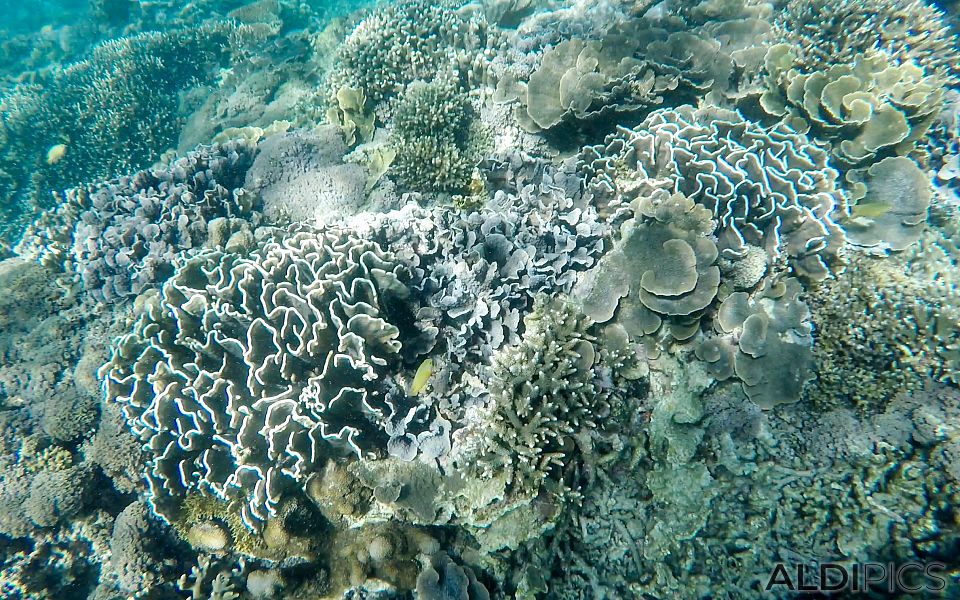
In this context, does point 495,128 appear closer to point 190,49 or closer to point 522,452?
→ point 522,452

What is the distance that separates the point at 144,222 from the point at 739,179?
25.7ft

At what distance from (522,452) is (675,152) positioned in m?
3.49

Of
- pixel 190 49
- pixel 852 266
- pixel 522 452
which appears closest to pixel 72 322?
pixel 522 452

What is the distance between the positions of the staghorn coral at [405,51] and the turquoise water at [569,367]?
206 centimetres

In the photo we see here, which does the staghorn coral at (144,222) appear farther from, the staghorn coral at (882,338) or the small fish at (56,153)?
the staghorn coral at (882,338)

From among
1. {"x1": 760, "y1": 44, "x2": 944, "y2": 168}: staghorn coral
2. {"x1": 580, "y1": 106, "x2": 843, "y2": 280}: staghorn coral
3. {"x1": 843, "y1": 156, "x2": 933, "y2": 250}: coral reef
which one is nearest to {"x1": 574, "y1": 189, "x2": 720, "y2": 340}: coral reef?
{"x1": 580, "y1": 106, "x2": 843, "y2": 280}: staghorn coral

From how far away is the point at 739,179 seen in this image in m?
4.37

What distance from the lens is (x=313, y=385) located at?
3.83 meters

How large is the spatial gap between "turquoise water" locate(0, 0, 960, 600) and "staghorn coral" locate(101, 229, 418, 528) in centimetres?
3

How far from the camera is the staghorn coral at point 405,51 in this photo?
7.37 m

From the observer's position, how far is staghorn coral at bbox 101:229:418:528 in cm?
383

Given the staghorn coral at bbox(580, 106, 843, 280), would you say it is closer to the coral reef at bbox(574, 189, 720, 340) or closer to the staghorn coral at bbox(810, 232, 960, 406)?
the coral reef at bbox(574, 189, 720, 340)

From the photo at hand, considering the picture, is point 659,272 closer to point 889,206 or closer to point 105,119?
point 889,206

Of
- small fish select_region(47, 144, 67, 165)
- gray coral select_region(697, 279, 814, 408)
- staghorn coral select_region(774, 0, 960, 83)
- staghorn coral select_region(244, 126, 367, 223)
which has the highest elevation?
staghorn coral select_region(774, 0, 960, 83)
